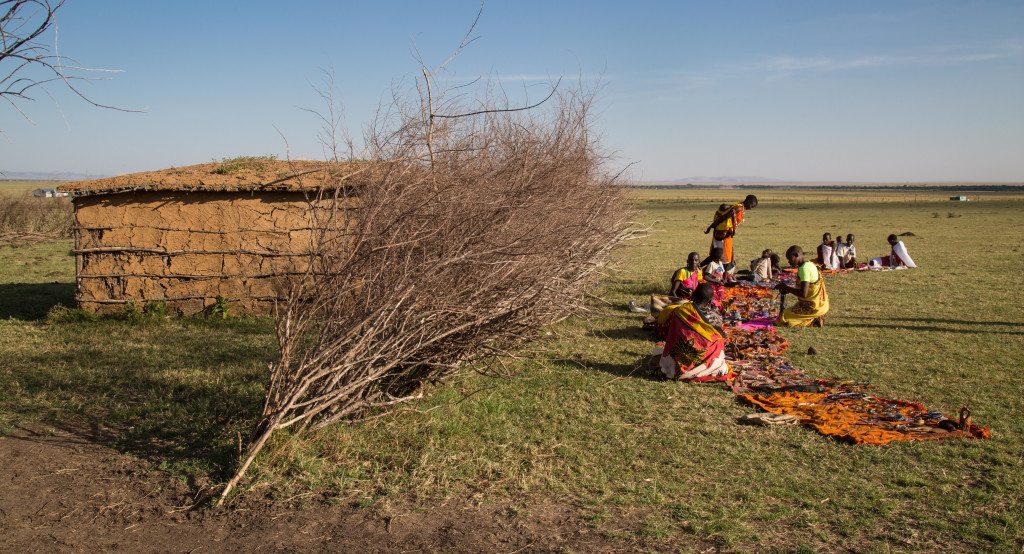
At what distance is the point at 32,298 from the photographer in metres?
11.7

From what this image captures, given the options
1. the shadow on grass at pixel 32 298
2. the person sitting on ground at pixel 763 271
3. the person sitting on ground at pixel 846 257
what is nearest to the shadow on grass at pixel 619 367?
the person sitting on ground at pixel 763 271

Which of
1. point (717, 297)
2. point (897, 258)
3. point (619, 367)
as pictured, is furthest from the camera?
point (897, 258)

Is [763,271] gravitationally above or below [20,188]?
below

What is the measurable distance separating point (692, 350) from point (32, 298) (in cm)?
1032

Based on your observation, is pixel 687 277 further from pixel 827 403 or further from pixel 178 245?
pixel 178 245

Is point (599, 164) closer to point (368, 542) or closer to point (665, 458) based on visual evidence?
point (665, 458)

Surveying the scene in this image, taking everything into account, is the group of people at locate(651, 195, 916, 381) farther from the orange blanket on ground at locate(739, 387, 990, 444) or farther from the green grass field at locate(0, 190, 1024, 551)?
the orange blanket on ground at locate(739, 387, 990, 444)

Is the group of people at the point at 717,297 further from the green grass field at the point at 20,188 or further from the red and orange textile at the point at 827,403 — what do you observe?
the green grass field at the point at 20,188

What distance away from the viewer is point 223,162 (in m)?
10.5

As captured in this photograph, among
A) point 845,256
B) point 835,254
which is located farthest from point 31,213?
point 845,256

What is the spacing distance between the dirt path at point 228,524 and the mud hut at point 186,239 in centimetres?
514

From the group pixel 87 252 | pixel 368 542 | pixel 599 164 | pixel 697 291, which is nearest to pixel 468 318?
pixel 368 542

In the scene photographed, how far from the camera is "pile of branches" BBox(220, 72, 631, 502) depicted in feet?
15.5

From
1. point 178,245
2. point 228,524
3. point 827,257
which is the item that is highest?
point 178,245
